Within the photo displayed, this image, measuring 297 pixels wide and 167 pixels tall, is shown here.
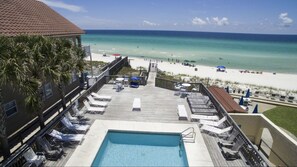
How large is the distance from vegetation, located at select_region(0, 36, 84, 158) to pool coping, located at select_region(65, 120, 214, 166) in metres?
2.84

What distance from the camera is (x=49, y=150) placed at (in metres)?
8.84

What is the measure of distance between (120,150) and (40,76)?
5.51 metres

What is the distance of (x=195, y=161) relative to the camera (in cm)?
873

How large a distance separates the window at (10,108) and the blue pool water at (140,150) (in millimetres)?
5937

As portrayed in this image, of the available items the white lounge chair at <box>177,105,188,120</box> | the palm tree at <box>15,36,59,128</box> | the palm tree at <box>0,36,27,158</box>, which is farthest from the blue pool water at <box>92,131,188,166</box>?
the palm tree at <box>0,36,27,158</box>

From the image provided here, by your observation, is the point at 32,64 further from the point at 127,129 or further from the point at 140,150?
the point at 140,150

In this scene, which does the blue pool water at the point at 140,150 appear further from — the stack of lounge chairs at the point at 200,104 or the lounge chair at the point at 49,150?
the stack of lounge chairs at the point at 200,104

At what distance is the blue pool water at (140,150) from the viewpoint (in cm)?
920

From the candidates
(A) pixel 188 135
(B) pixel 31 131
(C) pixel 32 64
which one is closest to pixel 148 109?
(A) pixel 188 135

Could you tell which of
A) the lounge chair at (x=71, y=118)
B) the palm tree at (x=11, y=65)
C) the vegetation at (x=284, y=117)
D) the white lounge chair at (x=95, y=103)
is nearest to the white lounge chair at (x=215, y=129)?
the white lounge chair at (x=95, y=103)

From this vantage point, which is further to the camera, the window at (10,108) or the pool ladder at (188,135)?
the window at (10,108)

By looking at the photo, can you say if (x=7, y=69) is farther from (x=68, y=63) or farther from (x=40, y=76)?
(x=68, y=63)

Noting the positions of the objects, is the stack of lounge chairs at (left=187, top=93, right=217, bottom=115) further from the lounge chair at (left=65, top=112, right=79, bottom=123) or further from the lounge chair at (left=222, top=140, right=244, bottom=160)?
the lounge chair at (left=65, top=112, right=79, bottom=123)

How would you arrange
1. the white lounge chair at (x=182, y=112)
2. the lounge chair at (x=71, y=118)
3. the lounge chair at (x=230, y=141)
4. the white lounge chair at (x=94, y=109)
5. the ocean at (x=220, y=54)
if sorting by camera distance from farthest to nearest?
the ocean at (x=220, y=54)
the white lounge chair at (x=94, y=109)
the white lounge chair at (x=182, y=112)
the lounge chair at (x=71, y=118)
the lounge chair at (x=230, y=141)
